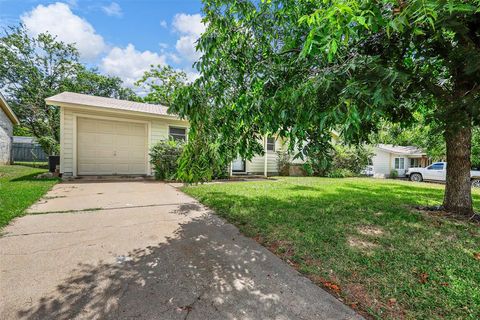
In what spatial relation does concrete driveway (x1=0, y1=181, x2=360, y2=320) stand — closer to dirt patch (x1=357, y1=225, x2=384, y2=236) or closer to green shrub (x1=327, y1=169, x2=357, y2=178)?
dirt patch (x1=357, y1=225, x2=384, y2=236)

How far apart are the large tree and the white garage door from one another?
8411mm

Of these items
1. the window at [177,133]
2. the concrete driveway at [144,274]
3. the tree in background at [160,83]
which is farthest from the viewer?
the tree in background at [160,83]

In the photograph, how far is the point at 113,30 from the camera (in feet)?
28.6

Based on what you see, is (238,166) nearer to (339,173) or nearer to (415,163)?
(339,173)

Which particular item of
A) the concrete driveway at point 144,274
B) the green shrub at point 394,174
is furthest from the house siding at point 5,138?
the green shrub at point 394,174

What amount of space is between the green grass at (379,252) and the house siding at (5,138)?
640 inches

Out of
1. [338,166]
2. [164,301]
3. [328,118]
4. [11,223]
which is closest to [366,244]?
[328,118]

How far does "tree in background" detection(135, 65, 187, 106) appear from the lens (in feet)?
80.5

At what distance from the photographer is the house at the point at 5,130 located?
13688 mm

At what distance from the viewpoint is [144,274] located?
241cm

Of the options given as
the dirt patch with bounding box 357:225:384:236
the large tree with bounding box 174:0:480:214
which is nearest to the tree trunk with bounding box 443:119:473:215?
the large tree with bounding box 174:0:480:214

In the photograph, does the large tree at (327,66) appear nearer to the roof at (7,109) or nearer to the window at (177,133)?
the window at (177,133)

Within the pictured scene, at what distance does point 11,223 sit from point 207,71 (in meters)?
4.05

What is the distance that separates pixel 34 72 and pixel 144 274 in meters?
24.7
